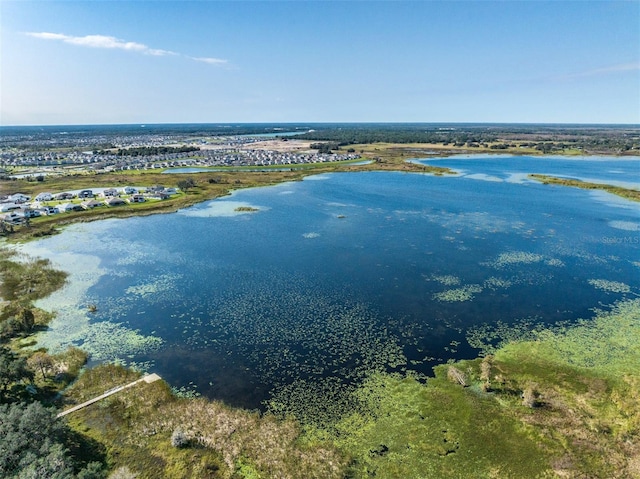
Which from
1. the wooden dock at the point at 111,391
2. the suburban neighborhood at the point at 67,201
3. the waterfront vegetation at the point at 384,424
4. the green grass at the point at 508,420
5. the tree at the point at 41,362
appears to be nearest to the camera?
the waterfront vegetation at the point at 384,424

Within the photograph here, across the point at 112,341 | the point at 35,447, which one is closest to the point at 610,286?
the point at 112,341

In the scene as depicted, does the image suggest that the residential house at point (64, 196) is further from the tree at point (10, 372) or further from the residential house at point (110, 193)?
the tree at point (10, 372)

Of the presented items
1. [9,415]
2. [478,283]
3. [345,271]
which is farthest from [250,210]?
[9,415]

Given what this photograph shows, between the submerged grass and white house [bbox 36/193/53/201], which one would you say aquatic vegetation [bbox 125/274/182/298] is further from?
white house [bbox 36/193/53/201]

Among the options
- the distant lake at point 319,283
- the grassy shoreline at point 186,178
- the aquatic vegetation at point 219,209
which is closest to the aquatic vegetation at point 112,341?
the distant lake at point 319,283

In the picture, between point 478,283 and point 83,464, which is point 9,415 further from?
point 478,283

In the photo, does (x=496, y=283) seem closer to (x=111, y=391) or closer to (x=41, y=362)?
(x=111, y=391)

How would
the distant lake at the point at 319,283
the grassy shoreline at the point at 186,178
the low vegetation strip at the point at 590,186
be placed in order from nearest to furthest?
the distant lake at the point at 319,283
the grassy shoreline at the point at 186,178
the low vegetation strip at the point at 590,186
